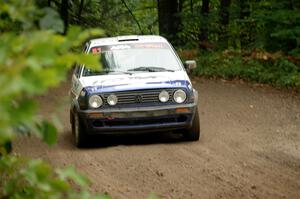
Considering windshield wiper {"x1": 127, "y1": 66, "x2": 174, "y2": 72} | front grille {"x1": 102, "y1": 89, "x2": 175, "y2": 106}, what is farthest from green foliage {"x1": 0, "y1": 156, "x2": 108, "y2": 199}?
windshield wiper {"x1": 127, "y1": 66, "x2": 174, "y2": 72}

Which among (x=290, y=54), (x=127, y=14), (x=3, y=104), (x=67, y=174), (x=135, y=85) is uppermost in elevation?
(x=3, y=104)

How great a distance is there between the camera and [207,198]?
23.2 ft

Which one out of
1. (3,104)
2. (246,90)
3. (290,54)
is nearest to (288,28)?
(290,54)

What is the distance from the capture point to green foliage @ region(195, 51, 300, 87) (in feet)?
57.2

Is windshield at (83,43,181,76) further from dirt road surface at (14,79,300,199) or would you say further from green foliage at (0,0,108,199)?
green foliage at (0,0,108,199)

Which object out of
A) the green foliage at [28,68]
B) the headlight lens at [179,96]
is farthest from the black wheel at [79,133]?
the green foliage at [28,68]

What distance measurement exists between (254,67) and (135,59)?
29.0 feet

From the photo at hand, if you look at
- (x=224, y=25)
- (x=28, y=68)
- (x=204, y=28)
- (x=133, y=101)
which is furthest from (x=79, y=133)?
(x=224, y=25)

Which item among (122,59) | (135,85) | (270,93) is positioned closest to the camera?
(135,85)

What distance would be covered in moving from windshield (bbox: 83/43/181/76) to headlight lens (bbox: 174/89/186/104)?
73 centimetres

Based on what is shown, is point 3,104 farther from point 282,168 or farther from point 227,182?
point 282,168

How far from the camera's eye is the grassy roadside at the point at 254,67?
1750 centimetres

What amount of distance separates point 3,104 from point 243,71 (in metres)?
17.3

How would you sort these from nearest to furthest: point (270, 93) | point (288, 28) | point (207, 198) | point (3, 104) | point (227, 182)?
point (3, 104)
point (207, 198)
point (227, 182)
point (270, 93)
point (288, 28)
